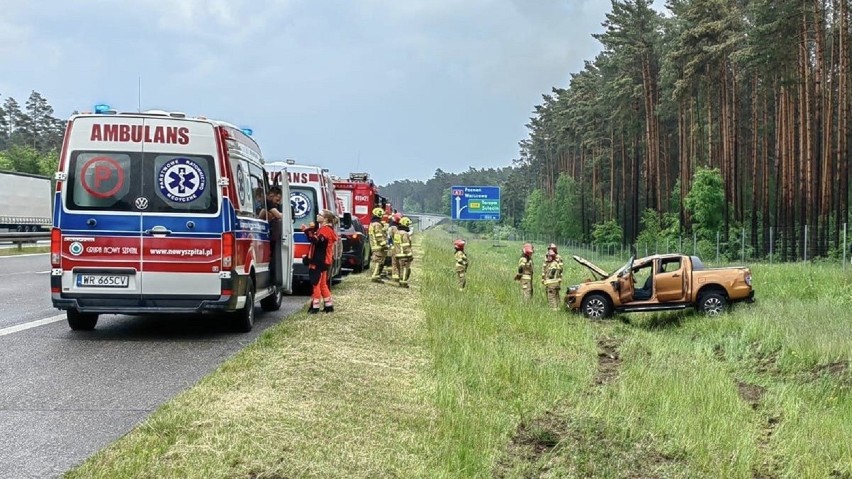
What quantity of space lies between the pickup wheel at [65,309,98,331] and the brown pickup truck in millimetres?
10819

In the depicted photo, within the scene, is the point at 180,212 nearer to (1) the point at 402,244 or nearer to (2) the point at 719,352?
(1) the point at 402,244

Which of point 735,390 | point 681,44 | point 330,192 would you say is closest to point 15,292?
point 330,192

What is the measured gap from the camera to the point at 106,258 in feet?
29.4

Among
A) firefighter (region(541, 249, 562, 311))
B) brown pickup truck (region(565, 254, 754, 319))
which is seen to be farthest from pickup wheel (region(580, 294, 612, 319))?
firefighter (region(541, 249, 562, 311))

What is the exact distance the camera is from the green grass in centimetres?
508

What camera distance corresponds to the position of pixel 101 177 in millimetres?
9008

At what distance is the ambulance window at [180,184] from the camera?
9.05 m

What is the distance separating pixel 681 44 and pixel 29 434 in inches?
1619

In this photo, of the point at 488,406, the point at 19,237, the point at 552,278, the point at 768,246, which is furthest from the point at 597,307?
the point at 768,246

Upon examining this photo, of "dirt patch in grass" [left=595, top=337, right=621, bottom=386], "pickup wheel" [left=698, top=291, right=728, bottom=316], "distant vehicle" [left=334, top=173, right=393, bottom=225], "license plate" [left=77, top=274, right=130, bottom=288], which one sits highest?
"distant vehicle" [left=334, top=173, right=393, bottom=225]

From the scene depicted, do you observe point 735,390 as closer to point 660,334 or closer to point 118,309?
point 660,334

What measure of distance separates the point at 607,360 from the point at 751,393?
95.4 inches

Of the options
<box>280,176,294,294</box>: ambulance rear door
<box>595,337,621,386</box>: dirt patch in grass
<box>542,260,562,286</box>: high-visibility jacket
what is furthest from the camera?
<box>542,260,562,286</box>: high-visibility jacket

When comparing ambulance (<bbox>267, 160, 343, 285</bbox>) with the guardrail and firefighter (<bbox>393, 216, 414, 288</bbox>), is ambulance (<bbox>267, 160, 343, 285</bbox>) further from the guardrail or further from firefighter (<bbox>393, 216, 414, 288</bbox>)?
the guardrail
